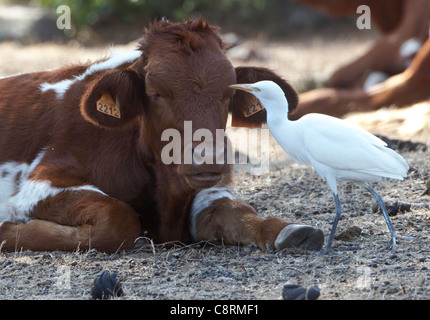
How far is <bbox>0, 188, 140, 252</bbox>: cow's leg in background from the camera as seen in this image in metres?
4.37

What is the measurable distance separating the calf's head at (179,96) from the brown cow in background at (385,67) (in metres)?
4.65

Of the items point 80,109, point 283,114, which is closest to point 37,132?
point 80,109

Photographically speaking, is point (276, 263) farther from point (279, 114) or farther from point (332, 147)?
point (279, 114)

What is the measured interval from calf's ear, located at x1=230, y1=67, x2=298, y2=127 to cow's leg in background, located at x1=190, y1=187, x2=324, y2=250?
0.51 meters

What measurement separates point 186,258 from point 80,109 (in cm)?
124

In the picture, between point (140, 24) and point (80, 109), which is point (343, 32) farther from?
point (80, 109)

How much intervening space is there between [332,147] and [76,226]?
5.42ft

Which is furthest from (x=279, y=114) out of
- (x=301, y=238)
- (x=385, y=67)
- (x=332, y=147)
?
(x=385, y=67)

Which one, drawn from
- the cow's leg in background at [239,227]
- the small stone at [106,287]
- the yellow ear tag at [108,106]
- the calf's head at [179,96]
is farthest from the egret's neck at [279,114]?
the small stone at [106,287]

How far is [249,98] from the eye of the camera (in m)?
4.88

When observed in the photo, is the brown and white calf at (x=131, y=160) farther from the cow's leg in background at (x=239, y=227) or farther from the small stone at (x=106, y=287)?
the small stone at (x=106, y=287)

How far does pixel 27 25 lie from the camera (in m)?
17.2

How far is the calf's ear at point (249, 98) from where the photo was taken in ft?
15.9

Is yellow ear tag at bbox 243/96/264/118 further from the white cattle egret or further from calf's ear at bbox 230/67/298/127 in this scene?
the white cattle egret
